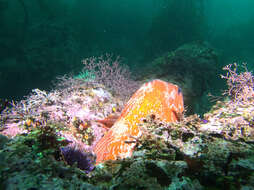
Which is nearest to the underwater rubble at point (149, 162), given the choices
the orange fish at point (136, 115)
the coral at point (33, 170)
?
the coral at point (33, 170)

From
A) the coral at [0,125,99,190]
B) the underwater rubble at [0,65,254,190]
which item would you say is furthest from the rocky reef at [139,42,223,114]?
the coral at [0,125,99,190]

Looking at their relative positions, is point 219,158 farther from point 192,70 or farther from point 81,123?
point 192,70

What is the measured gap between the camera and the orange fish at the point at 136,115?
215cm

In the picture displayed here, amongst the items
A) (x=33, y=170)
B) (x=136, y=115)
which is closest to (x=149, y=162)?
(x=33, y=170)

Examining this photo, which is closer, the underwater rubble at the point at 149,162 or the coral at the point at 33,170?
the coral at the point at 33,170

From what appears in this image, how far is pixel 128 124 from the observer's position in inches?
92.9

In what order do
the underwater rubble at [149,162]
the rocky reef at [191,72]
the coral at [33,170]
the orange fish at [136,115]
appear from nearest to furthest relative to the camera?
the coral at [33,170] → the underwater rubble at [149,162] → the orange fish at [136,115] → the rocky reef at [191,72]

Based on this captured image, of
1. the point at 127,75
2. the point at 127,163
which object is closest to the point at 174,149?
the point at 127,163

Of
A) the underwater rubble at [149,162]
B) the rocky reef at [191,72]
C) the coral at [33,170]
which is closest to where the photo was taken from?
the coral at [33,170]

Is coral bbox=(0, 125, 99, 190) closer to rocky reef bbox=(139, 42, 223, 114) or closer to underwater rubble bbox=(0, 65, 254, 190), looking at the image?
underwater rubble bbox=(0, 65, 254, 190)

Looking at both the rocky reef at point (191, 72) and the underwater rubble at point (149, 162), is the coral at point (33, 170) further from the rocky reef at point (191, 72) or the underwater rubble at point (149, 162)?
the rocky reef at point (191, 72)

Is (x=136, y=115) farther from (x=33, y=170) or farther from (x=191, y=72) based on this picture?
(x=191, y=72)

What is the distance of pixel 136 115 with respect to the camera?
2.42m

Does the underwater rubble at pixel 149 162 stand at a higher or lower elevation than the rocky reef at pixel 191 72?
lower
